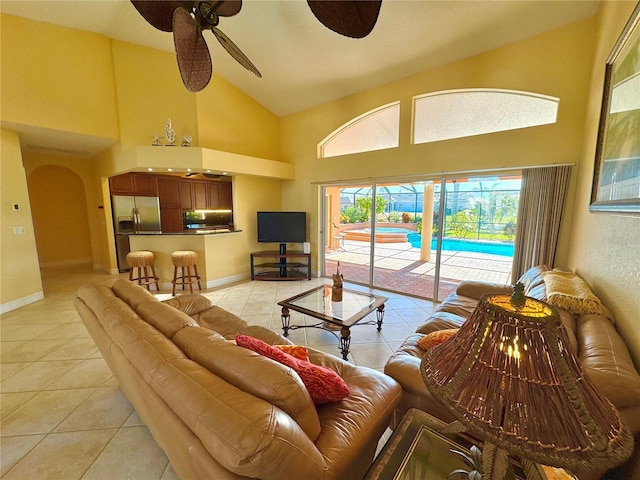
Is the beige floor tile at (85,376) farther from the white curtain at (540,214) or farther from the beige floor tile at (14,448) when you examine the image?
the white curtain at (540,214)

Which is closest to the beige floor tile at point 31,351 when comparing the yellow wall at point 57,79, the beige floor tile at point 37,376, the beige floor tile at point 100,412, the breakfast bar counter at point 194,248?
the beige floor tile at point 37,376

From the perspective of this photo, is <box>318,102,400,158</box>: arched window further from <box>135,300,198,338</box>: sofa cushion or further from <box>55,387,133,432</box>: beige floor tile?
<box>55,387,133,432</box>: beige floor tile

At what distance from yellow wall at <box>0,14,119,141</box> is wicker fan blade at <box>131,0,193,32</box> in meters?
3.17

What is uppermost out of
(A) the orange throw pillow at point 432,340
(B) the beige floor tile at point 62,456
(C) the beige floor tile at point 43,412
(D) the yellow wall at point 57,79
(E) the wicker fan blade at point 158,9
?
(D) the yellow wall at point 57,79

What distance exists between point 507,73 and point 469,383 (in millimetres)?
4046

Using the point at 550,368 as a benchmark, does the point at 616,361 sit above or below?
below

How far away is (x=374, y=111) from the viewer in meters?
4.41

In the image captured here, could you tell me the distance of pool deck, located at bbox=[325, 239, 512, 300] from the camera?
4.39 metres

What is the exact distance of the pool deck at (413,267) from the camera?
4.39m

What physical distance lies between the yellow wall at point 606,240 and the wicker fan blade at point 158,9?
10.1 ft

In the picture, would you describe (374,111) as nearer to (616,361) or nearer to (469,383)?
(616,361)

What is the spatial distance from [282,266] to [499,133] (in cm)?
418

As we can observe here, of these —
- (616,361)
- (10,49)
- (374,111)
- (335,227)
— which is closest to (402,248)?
(335,227)

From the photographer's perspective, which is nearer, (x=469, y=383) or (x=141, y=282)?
(x=469, y=383)
